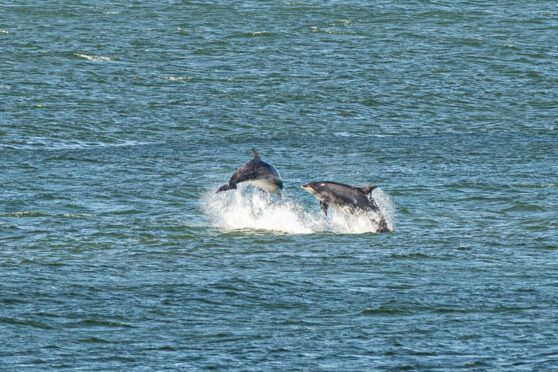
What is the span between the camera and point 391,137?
4406cm

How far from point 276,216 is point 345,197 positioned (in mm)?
2259

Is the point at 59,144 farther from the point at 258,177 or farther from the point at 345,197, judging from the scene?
the point at 345,197

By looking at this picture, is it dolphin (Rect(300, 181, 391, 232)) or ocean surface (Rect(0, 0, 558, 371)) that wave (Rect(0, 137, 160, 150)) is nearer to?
ocean surface (Rect(0, 0, 558, 371))

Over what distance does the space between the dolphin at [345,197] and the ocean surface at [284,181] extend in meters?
0.50

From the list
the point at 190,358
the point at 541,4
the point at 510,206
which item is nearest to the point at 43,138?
the point at 510,206

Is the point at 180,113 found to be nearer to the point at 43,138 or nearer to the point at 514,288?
the point at 43,138

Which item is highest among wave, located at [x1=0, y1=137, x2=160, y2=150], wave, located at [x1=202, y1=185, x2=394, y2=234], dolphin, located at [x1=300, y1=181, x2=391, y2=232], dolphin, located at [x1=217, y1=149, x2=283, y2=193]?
dolphin, located at [x1=217, y1=149, x2=283, y2=193]

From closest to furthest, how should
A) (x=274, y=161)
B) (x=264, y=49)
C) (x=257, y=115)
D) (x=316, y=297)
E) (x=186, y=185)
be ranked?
(x=316, y=297)
(x=186, y=185)
(x=274, y=161)
(x=257, y=115)
(x=264, y=49)

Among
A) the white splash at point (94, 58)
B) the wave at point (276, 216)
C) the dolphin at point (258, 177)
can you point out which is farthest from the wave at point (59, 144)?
the white splash at point (94, 58)

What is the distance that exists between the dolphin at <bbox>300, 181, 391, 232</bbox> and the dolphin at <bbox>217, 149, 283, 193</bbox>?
59 centimetres

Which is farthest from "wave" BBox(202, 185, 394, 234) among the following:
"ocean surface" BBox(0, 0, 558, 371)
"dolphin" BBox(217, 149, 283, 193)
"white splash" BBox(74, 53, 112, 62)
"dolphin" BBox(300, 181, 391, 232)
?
"white splash" BBox(74, 53, 112, 62)

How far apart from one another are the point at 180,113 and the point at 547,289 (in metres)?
22.4

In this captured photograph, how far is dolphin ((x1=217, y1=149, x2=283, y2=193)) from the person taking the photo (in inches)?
1214

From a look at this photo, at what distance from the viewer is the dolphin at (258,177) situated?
30828 millimetres
